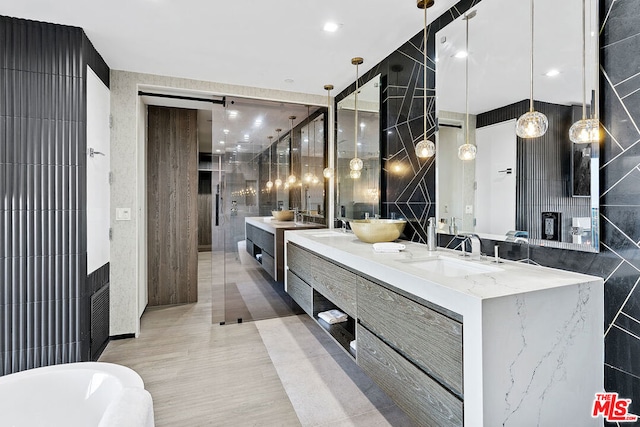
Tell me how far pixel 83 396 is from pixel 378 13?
2.73 m

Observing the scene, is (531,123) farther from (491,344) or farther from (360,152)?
(360,152)

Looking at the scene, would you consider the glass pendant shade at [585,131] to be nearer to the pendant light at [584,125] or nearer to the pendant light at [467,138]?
the pendant light at [584,125]

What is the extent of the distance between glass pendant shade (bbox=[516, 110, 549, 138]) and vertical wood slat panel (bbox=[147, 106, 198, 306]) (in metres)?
3.61

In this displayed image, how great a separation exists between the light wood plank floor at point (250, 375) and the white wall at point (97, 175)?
91cm

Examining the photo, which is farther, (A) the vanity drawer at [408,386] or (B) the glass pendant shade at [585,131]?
(B) the glass pendant shade at [585,131]

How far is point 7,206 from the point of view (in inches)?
91.0

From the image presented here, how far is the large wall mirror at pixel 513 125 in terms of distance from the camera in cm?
152

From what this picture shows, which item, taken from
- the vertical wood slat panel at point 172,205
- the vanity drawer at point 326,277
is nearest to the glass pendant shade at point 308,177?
the vanity drawer at point 326,277

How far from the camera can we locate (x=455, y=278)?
1.47m

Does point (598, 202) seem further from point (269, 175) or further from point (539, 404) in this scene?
point (269, 175)

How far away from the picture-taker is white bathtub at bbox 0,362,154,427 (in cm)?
144

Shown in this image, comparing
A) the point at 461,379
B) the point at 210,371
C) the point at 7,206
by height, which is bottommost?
the point at 210,371

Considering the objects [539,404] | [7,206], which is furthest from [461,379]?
[7,206]

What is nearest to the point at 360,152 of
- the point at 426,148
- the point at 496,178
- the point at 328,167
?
the point at 328,167
